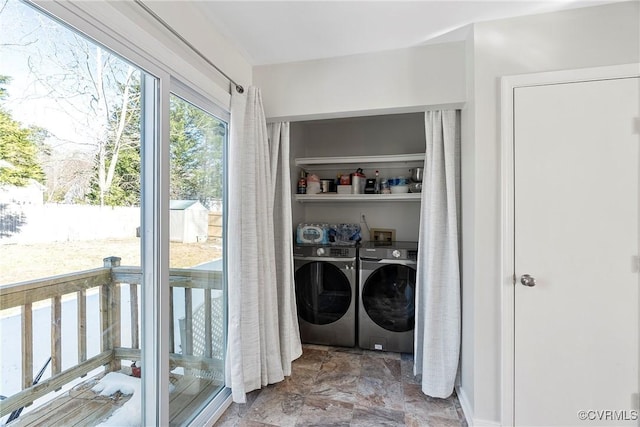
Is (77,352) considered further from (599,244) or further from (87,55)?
(599,244)

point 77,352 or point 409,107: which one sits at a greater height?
point 409,107

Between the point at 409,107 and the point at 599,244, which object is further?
the point at 409,107

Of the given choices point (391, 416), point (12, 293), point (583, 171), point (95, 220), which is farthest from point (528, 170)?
point (12, 293)

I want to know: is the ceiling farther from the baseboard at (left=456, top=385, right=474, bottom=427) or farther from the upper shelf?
the baseboard at (left=456, top=385, right=474, bottom=427)

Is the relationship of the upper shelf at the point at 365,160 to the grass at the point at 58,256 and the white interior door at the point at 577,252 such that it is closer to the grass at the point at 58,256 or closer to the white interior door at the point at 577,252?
the white interior door at the point at 577,252

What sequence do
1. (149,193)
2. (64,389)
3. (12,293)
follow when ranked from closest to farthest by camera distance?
(12,293) < (64,389) < (149,193)

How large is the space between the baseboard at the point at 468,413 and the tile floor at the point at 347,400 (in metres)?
0.04

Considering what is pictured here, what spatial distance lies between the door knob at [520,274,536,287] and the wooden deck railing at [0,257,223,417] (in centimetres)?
190

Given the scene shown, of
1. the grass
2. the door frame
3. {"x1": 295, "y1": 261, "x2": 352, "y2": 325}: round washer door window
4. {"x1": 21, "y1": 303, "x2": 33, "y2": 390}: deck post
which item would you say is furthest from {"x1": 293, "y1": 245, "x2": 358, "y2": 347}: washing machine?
{"x1": 21, "y1": 303, "x2": 33, "y2": 390}: deck post

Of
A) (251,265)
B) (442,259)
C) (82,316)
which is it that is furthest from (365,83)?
(82,316)

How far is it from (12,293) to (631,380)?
107 inches

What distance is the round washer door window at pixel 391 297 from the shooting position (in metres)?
2.53

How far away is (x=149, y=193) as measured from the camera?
1356mm

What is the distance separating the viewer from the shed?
4.99ft
